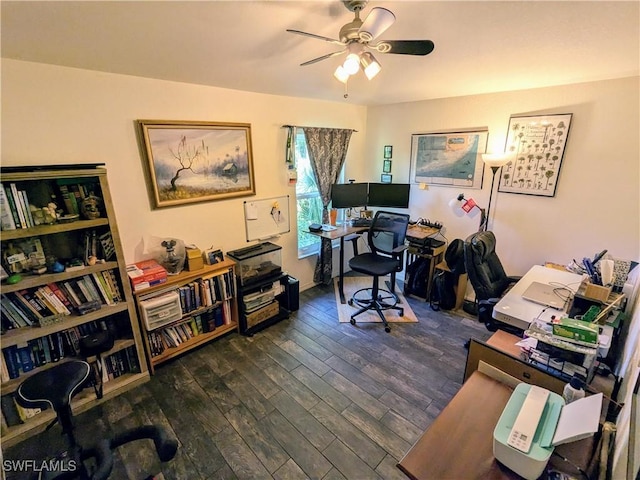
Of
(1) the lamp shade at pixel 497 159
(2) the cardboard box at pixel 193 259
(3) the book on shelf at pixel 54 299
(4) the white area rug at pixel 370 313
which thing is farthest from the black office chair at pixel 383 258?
(3) the book on shelf at pixel 54 299

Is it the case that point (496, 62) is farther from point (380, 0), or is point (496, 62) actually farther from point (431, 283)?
point (431, 283)

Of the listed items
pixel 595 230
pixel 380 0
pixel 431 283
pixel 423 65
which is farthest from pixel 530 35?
pixel 431 283

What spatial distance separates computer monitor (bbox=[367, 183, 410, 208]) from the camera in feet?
12.4

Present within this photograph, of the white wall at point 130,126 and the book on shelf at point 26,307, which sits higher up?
the white wall at point 130,126

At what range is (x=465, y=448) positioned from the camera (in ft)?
3.70

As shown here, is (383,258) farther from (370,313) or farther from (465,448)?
(465,448)

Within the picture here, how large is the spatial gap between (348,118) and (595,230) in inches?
115

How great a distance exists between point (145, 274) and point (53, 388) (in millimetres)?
1021

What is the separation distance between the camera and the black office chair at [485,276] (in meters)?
2.32

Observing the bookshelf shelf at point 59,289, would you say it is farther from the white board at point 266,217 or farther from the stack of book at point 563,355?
the stack of book at point 563,355

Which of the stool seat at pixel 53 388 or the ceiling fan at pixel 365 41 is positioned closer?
the ceiling fan at pixel 365 41

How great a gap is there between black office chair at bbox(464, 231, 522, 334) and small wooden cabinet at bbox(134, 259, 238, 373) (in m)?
2.15

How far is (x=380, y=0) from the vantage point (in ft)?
4.12

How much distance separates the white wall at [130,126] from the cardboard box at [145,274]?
0.12m
